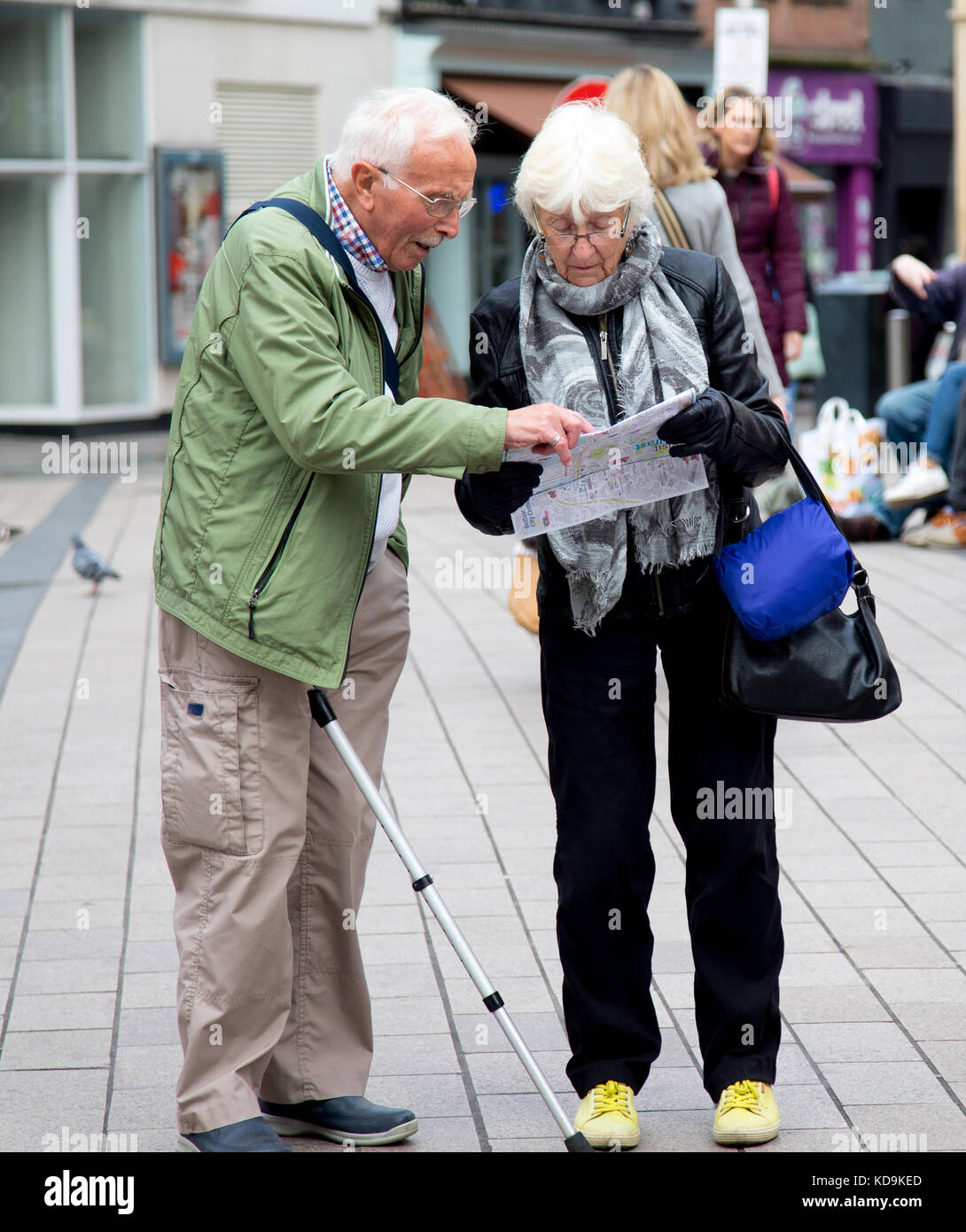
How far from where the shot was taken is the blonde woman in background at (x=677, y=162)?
5484mm

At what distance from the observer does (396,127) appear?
2.89 m

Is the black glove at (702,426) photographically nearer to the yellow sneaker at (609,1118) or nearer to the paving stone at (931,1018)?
the yellow sneaker at (609,1118)

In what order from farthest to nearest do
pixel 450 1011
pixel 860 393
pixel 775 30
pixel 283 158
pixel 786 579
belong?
pixel 775 30
pixel 283 158
pixel 860 393
pixel 450 1011
pixel 786 579

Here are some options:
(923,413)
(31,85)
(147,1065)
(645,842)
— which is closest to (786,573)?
(645,842)

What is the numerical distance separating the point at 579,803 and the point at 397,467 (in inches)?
30.5

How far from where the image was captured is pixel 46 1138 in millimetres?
3287

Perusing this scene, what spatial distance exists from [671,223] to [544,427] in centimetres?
275

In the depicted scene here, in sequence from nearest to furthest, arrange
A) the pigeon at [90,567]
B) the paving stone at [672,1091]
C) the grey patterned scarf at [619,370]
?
the grey patterned scarf at [619,370] → the paving stone at [672,1091] → the pigeon at [90,567]

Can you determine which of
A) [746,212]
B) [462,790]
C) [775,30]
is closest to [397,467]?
[462,790]

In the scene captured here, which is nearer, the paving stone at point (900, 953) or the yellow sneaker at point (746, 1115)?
the yellow sneaker at point (746, 1115)

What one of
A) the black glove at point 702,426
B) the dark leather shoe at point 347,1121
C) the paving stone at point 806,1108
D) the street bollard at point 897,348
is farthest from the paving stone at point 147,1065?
the street bollard at point 897,348

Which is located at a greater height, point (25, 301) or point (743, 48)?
point (743, 48)

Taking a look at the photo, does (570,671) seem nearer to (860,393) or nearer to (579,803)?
(579,803)

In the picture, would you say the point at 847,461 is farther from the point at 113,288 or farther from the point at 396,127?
the point at 113,288
